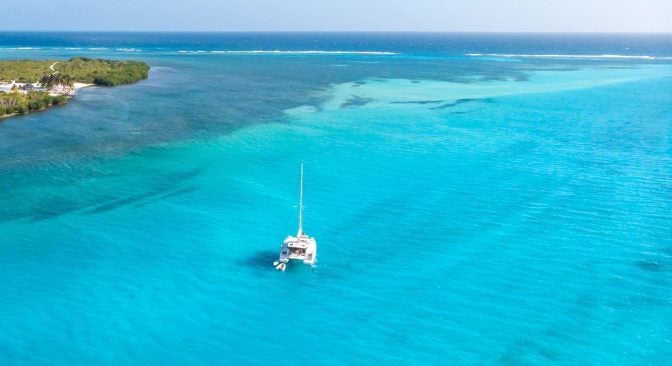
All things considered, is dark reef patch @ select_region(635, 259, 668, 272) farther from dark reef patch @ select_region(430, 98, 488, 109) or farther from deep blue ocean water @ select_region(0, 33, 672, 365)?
dark reef patch @ select_region(430, 98, 488, 109)

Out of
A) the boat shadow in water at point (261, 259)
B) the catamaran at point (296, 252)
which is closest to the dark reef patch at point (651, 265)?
the catamaran at point (296, 252)

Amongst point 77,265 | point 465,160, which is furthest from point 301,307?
point 465,160

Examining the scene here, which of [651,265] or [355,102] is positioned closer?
[651,265]

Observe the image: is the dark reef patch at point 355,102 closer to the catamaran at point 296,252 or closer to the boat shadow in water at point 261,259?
the boat shadow in water at point 261,259

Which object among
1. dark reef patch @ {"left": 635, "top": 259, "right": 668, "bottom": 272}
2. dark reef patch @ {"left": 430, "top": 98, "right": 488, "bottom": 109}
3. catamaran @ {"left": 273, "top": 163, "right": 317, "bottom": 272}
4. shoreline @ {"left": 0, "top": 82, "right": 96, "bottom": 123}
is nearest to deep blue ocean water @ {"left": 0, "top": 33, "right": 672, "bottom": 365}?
dark reef patch @ {"left": 635, "top": 259, "right": 668, "bottom": 272}

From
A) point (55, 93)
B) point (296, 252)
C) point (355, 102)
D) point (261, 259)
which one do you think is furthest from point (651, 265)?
point (55, 93)

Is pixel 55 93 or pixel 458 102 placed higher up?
pixel 55 93

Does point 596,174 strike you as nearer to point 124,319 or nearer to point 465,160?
point 465,160

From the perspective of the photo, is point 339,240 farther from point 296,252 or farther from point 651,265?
point 651,265
